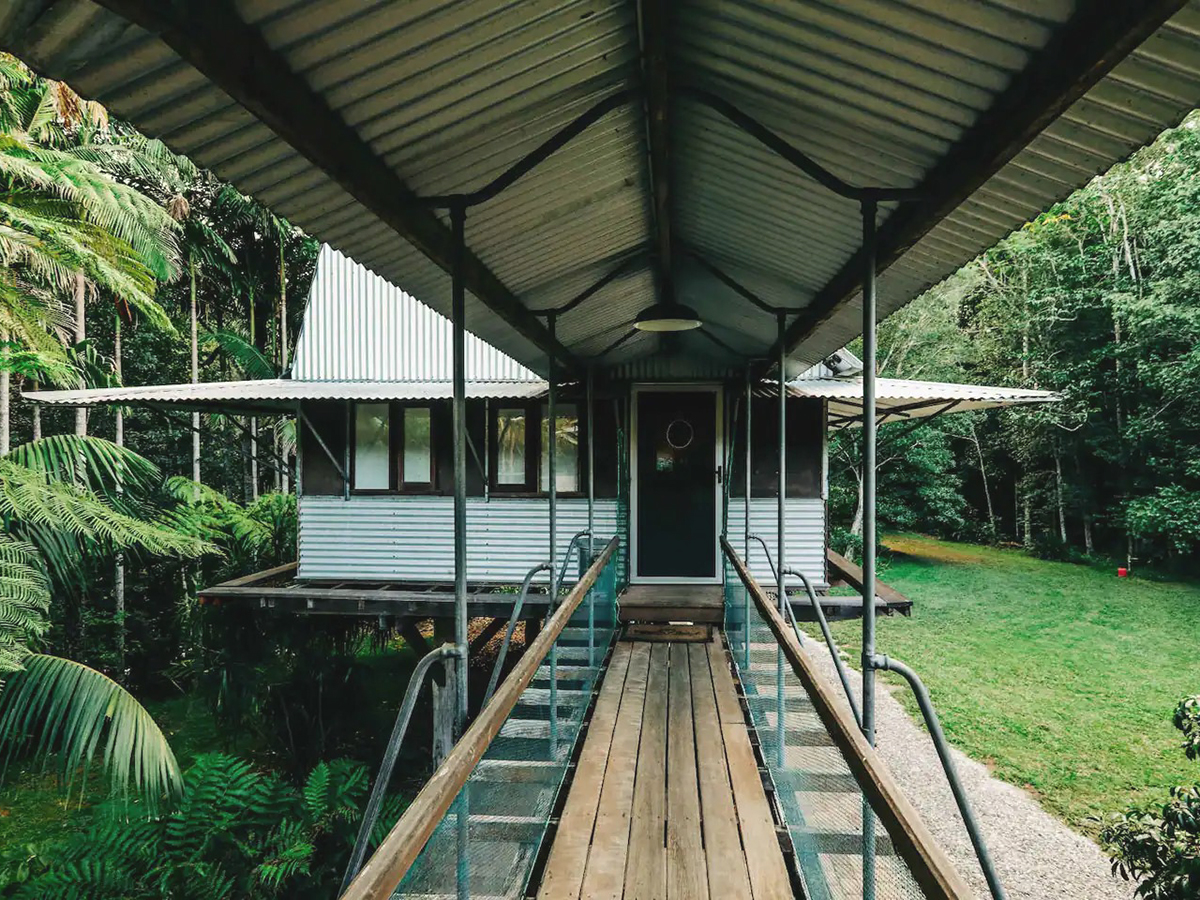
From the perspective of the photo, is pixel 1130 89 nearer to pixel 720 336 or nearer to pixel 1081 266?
pixel 720 336

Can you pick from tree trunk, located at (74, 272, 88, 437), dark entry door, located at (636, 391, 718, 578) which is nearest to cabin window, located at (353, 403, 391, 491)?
dark entry door, located at (636, 391, 718, 578)

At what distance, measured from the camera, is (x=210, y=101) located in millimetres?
1909

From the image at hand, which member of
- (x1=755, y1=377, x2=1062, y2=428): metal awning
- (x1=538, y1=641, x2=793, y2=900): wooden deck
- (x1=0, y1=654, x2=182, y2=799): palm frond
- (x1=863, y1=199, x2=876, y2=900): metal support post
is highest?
(x1=755, y1=377, x2=1062, y2=428): metal awning

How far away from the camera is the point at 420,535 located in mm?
9883

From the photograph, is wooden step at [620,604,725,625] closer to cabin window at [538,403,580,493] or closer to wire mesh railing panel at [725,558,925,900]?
wire mesh railing panel at [725,558,925,900]

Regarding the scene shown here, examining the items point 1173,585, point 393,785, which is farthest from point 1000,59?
point 1173,585

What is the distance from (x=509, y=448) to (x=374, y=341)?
9.83 ft

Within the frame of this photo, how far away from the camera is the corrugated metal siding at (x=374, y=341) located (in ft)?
35.9

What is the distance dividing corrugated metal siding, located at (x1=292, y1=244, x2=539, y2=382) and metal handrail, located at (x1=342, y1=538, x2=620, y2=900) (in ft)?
27.8

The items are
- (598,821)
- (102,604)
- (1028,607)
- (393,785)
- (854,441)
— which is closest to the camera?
(598,821)

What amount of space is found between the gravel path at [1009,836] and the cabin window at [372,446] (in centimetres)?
754

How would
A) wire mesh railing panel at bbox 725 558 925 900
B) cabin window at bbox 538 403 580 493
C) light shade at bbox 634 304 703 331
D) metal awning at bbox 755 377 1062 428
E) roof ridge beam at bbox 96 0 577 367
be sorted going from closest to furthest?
1. roof ridge beam at bbox 96 0 577 367
2. wire mesh railing panel at bbox 725 558 925 900
3. light shade at bbox 634 304 703 331
4. metal awning at bbox 755 377 1062 428
5. cabin window at bbox 538 403 580 493

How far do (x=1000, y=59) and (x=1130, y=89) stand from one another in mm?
323

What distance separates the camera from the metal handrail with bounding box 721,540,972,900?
5.12 feet
